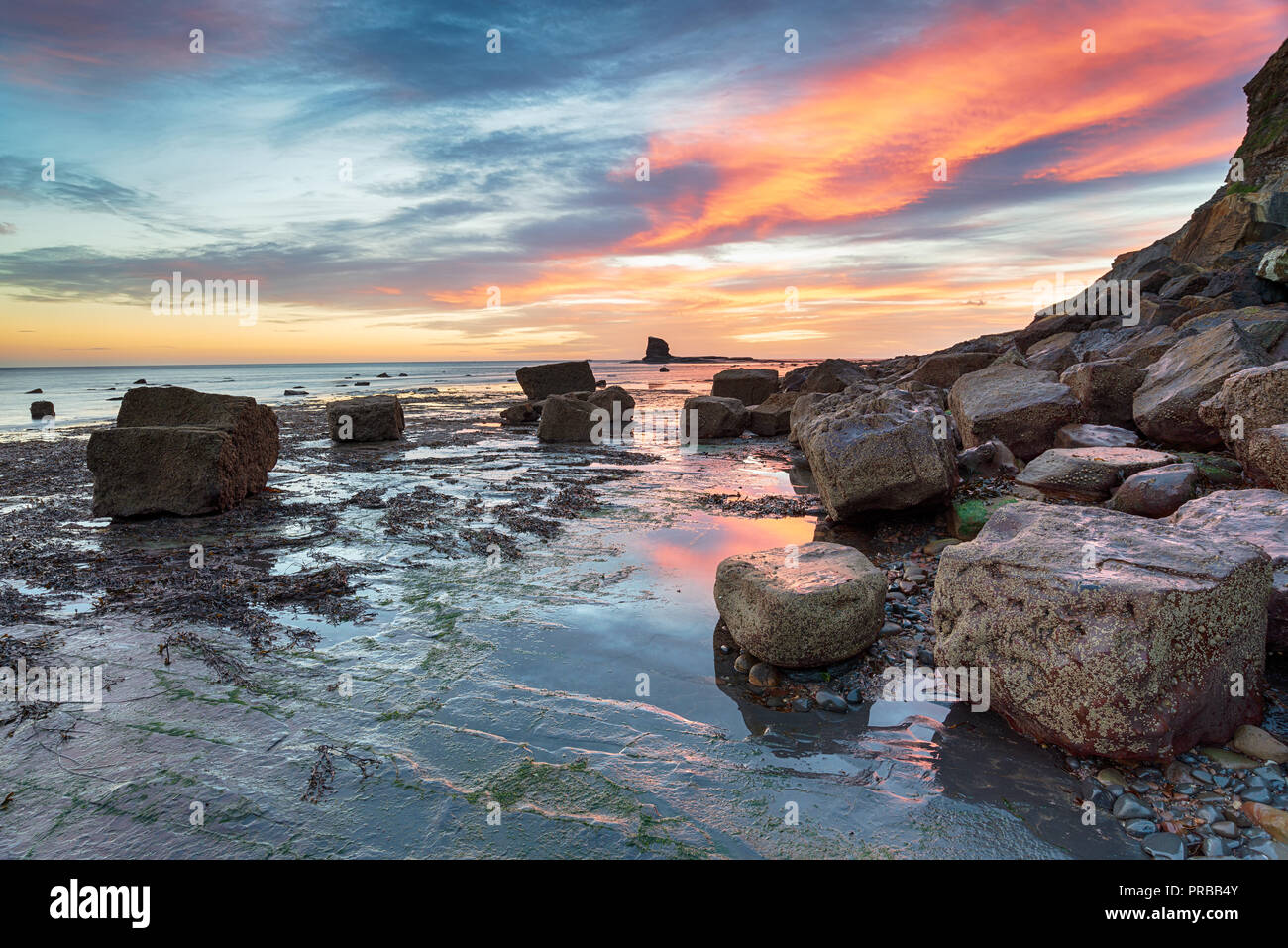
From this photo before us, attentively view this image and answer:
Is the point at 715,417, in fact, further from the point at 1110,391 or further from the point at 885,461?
the point at 885,461

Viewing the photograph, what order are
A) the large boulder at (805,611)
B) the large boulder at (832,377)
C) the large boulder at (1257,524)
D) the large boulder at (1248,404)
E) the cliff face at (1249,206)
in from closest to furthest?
1. the large boulder at (1257,524)
2. the large boulder at (805,611)
3. the large boulder at (1248,404)
4. the large boulder at (832,377)
5. the cliff face at (1249,206)

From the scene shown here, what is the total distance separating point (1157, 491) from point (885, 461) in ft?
8.63

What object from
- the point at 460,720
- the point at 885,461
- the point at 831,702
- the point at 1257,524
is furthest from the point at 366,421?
the point at 1257,524

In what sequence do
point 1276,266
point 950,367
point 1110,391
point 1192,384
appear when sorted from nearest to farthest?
point 1192,384, point 1110,391, point 1276,266, point 950,367

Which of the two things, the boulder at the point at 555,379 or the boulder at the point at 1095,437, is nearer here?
the boulder at the point at 1095,437

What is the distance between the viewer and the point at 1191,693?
3.54 metres

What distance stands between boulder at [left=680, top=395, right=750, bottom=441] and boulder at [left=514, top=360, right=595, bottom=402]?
7.52 meters

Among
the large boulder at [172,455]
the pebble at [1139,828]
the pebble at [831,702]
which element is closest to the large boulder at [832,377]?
the large boulder at [172,455]

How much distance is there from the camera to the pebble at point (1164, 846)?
3.08m

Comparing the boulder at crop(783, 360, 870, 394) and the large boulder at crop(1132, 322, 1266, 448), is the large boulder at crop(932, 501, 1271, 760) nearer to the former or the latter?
the large boulder at crop(1132, 322, 1266, 448)

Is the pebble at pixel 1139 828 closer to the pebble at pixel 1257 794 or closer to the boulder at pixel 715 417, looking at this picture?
the pebble at pixel 1257 794

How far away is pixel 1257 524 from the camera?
4.72 m

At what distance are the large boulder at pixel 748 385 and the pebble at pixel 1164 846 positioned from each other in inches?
906
